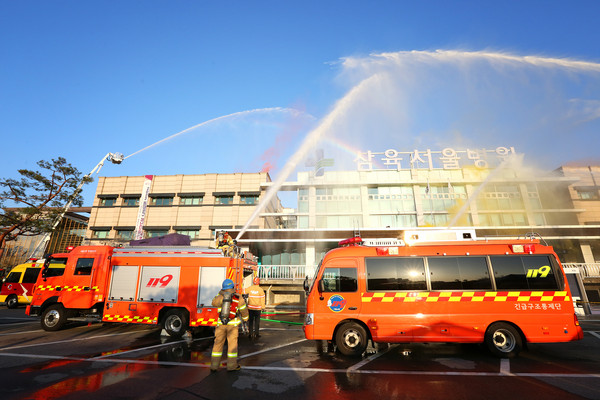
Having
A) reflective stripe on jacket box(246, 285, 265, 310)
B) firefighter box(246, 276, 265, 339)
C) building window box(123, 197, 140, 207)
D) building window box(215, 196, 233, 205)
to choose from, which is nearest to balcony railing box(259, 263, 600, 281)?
firefighter box(246, 276, 265, 339)

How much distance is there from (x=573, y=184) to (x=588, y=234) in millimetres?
7698

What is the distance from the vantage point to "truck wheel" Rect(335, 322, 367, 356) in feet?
22.9

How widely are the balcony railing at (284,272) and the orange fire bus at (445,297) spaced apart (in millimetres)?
13189

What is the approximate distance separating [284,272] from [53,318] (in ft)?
43.8

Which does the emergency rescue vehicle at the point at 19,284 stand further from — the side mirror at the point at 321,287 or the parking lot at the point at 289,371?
the side mirror at the point at 321,287

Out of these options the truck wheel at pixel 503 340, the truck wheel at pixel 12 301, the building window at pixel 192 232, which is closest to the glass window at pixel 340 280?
the truck wheel at pixel 503 340

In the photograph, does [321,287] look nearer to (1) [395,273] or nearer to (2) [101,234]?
(1) [395,273]

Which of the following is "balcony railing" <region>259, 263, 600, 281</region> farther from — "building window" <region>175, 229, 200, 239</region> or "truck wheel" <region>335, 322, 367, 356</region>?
"truck wheel" <region>335, 322, 367, 356</region>

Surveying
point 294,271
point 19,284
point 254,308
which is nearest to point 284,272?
point 294,271

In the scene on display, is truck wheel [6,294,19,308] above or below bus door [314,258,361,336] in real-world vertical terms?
below

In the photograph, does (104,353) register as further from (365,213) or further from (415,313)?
(365,213)

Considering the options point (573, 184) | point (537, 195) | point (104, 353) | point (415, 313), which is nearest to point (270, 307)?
point (104, 353)

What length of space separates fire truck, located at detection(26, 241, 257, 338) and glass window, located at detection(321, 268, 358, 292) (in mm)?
4280

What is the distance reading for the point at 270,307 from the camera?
1928 cm
